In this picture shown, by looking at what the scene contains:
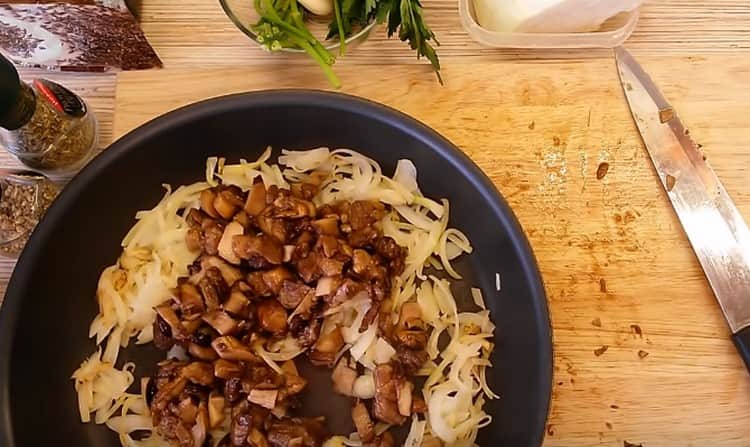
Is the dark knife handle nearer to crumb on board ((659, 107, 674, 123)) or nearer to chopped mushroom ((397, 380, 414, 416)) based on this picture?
crumb on board ((659, 107, 674, 123))

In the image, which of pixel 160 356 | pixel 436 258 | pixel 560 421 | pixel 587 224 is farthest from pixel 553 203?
pixel 160 356

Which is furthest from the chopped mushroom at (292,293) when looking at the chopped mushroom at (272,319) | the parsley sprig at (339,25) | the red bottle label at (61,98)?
the red bottle label at (61,98)

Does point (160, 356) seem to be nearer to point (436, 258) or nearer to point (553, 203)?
point (436, 258)

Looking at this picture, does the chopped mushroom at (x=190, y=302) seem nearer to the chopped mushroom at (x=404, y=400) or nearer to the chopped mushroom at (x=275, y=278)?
the chopped mushroom at (x=275, y=278)

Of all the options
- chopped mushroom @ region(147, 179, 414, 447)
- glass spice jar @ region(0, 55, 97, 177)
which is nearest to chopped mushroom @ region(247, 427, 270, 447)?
chopped mushroom @ region(147, 179, 414, 447)

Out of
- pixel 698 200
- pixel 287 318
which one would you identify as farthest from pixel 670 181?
pixel 287 318
